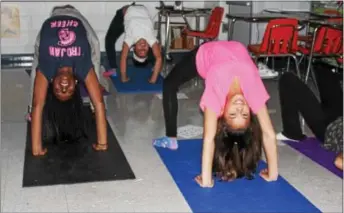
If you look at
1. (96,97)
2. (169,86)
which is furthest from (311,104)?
(96,97)

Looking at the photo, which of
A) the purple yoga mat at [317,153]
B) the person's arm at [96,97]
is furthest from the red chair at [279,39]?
the person's arm at [96,97]

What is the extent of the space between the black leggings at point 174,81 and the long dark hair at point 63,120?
0.64m

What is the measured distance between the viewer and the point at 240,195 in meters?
2.93

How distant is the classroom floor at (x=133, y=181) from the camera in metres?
2.81

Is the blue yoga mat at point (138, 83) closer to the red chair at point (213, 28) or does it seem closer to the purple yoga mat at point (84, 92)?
the purple yoga mat at point (84, 92)

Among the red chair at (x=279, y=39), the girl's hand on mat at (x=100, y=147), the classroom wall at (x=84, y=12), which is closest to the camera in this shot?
the girl's hand on mat at (x=100, y=147)

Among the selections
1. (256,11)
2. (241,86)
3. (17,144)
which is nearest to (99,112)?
(17,144)

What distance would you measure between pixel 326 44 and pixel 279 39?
0.54 metres

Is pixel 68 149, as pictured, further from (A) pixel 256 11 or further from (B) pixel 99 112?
(A) pixel 256 11

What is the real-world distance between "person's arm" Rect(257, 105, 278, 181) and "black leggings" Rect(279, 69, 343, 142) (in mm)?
469

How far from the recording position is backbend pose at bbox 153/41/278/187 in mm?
2764

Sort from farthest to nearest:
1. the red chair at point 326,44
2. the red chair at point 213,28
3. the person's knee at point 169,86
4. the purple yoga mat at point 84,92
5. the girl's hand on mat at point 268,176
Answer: the red chair at point 213,28
the red chair at point 326,44
the purple yoga mat at point 84,92
the person's knee at point 169,86
the girl's hand on mat at point 268,176

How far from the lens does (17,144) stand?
375 cm

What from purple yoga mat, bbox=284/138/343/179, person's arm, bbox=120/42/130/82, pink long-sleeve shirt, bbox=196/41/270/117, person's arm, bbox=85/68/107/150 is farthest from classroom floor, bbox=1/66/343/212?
person's arm, bbox=120/42/130/82
